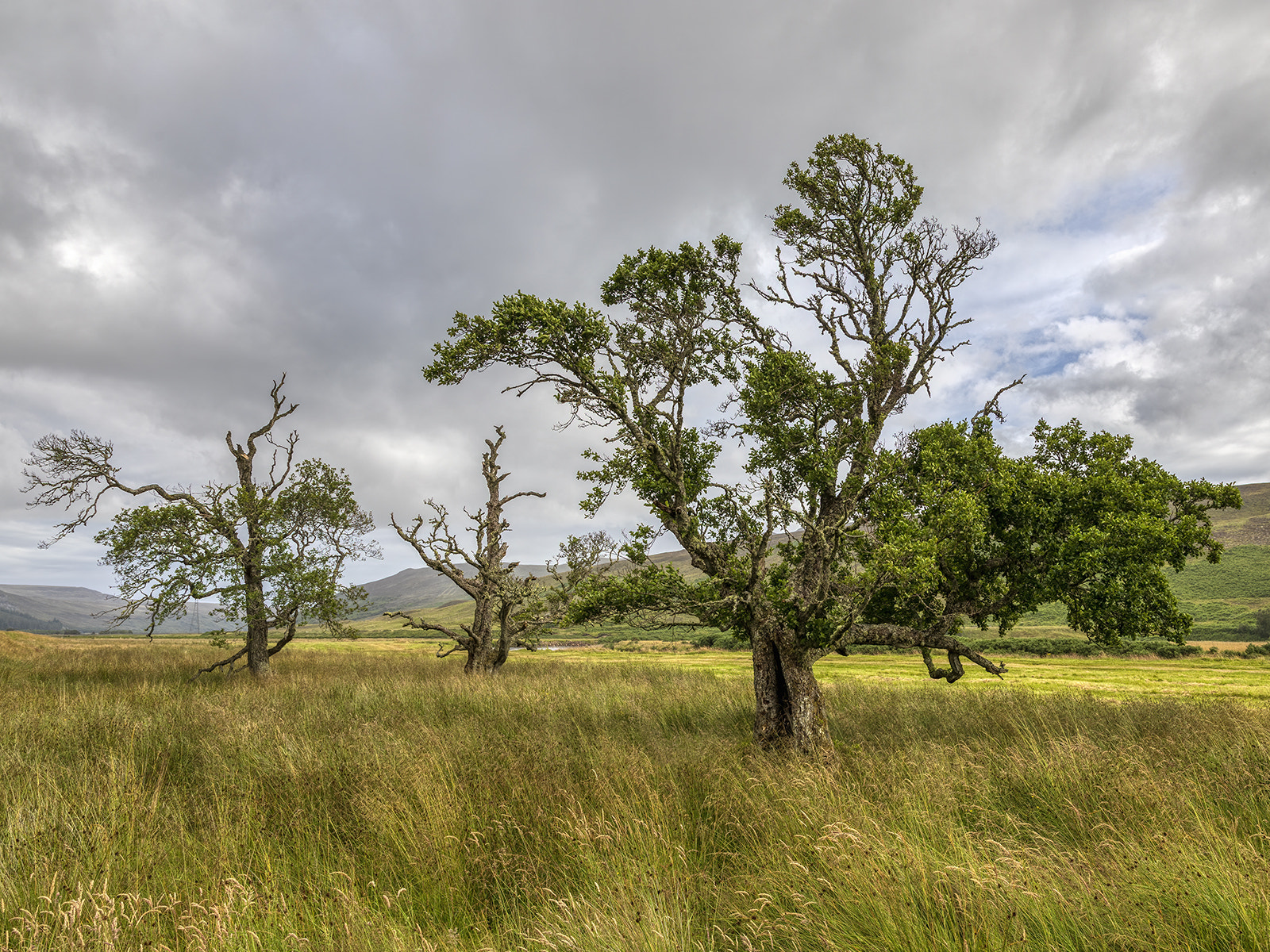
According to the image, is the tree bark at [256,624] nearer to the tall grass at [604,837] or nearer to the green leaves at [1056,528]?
the tall grass at [604,837]

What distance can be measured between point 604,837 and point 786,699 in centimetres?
701

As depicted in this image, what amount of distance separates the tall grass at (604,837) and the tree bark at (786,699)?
834 millimetres

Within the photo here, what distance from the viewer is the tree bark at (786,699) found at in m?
10.3

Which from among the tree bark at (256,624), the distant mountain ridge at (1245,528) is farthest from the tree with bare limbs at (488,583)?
the distant mountain ridge at (1245,528)

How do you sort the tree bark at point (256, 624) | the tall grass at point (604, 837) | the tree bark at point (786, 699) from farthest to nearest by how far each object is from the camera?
the tree bark at point (256, 624) < the tree bark at point (786, 699) < the tall grass at point (604, 837)

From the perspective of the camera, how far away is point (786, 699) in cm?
1070

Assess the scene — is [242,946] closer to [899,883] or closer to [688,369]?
[899,883]

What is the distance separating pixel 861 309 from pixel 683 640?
102 m

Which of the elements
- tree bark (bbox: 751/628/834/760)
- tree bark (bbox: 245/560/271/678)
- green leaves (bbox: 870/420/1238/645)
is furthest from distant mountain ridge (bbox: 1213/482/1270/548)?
tree bark (bbox: 245/560/271/678)

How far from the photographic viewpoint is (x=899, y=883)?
390 centimetres

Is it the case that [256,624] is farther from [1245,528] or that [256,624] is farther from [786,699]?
[1245,528]

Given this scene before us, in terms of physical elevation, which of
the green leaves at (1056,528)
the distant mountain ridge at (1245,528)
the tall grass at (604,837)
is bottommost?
the tall grass at (604,837)

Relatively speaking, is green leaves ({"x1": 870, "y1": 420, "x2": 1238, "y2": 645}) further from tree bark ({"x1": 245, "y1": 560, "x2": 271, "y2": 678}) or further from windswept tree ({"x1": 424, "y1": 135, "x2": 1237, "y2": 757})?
tree bark ({"x1": 245, "y1": 560, "x2": 271, "y2": 678})

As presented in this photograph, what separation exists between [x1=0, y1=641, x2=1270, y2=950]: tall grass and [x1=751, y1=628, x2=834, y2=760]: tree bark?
834 millimetres
